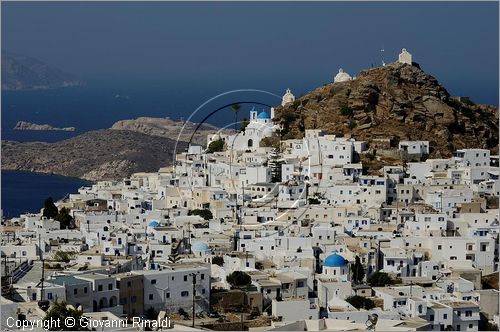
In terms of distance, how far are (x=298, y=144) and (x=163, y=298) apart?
15.6m

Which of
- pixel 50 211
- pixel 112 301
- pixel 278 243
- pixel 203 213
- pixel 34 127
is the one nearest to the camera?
pixel 112 301

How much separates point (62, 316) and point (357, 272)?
8.71 metres

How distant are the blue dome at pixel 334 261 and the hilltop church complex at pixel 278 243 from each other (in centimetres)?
4

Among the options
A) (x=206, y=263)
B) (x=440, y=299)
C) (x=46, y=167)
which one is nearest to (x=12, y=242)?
(x=206, y=263)

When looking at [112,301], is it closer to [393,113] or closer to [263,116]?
[263,116]

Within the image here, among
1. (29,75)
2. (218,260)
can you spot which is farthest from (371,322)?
(29,75)

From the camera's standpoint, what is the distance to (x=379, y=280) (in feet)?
90.4

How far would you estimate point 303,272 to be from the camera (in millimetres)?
26875

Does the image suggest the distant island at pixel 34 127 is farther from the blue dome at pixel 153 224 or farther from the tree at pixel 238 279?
the tree at pixel 238 279

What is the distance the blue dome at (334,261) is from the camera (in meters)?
27.3

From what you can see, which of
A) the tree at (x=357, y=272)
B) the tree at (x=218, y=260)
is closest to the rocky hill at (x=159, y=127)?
the tree at (x=357, y=272)

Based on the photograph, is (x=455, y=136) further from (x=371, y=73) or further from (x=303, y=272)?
(x=303, y=272)

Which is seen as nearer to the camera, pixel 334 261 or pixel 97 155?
pixel 334 261

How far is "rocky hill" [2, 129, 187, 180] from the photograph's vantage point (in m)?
62.2
